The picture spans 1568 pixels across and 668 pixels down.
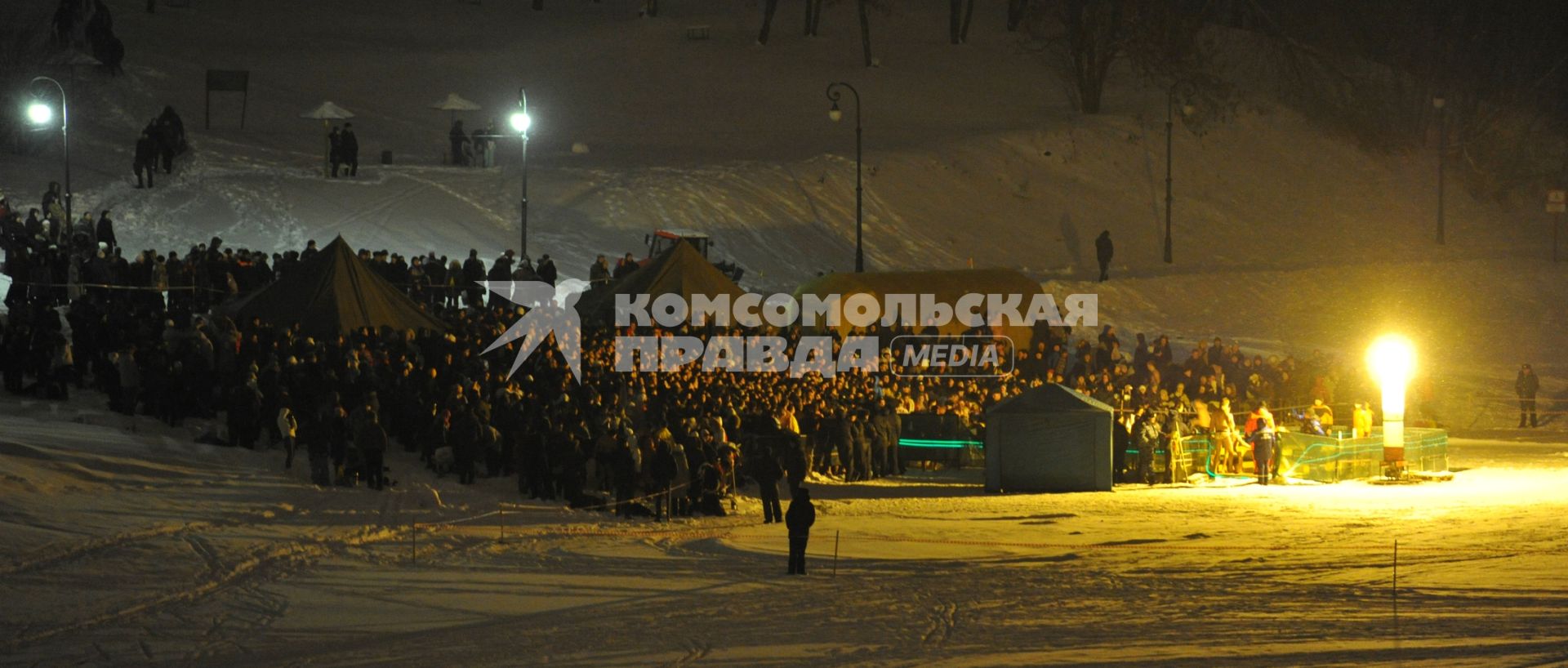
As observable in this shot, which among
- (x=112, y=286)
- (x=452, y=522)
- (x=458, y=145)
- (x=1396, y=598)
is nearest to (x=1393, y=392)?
(x=1396, y=598)

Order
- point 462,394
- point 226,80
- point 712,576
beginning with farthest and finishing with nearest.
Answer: point 226,80 → point 462,394 → point 712,576

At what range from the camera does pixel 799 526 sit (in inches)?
565

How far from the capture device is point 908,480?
2189cm

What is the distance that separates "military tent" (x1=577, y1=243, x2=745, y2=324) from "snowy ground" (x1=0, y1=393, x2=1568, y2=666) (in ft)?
25.5

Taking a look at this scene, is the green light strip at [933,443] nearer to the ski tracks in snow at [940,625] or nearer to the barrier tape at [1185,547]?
the barrier tape at [1185,547]

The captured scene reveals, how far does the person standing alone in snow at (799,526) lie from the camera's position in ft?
46.8

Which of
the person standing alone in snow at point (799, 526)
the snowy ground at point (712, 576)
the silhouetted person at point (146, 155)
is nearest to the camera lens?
the snowy ground at point (712, 576)

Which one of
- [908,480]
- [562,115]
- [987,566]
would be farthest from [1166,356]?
[562,115]

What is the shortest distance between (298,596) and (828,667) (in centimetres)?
435

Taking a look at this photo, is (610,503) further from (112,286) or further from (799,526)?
(112,286)

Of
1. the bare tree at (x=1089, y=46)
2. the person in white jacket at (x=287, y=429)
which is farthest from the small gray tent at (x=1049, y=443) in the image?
the bare tree at (x=1089, y=46)

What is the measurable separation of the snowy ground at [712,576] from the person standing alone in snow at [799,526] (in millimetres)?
229

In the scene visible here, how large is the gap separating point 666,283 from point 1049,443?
8174 millimetres

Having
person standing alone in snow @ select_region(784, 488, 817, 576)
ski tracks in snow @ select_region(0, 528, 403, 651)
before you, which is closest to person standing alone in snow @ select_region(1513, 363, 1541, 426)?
person standing alone in snow @ select_region(784, 488, 817, 576)
